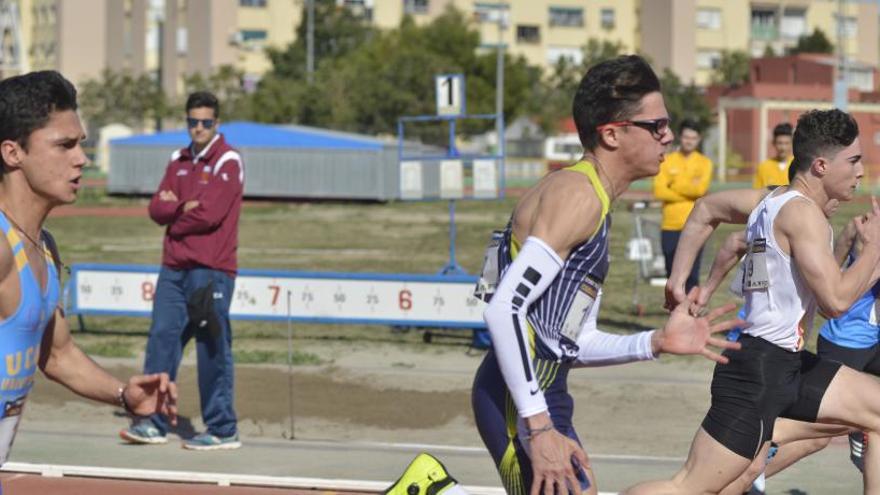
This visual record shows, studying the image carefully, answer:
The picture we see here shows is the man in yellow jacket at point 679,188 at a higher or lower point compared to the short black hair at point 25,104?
lower

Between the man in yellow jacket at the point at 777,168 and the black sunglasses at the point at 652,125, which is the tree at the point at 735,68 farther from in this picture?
the black sunglasses at the point at 652,125

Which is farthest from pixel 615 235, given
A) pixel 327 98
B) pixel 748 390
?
pixel 327 98

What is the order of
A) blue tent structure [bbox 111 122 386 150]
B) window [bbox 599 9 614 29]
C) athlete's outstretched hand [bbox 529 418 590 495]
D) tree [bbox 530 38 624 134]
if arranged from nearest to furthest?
athlete's outstretched hand [bbox 529 418 590 495] → blue tent structure [bbox 111 122 386 150] → tree [bbox 530 38 624 134] → window [bbox 599 9 614 29]

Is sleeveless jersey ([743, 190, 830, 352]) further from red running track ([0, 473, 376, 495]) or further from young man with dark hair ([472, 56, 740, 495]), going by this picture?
red running track ([0, 473, 376, 495])

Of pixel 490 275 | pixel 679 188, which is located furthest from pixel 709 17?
pixel 490 275

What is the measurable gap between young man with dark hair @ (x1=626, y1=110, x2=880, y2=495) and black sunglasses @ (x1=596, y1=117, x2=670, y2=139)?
1.38 meters

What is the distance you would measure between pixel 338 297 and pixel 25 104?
351 inches

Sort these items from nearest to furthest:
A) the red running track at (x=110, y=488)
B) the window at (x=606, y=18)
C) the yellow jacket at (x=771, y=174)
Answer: the red running track at (x=110, y=488) → the yellow jacket at (x=771, y=174) → the window at (x=606, y=18)

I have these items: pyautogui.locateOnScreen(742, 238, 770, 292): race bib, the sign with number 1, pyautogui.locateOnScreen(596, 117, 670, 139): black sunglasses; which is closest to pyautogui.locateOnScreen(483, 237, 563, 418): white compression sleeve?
pyautogui.locateOnScreen(596, 117, 670, 139): black sunglasses

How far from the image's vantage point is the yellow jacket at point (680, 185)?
14547mm

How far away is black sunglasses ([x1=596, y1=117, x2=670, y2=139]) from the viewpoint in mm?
4801

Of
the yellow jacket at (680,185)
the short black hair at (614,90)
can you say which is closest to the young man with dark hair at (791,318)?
the short black hair at (614,90)

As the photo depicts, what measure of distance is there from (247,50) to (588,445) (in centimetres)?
8554

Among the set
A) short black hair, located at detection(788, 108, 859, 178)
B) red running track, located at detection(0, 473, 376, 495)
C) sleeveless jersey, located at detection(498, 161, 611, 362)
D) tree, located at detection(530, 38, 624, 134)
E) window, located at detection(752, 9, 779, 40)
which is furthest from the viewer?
window, located at detection(752, 9, 779, 40)
